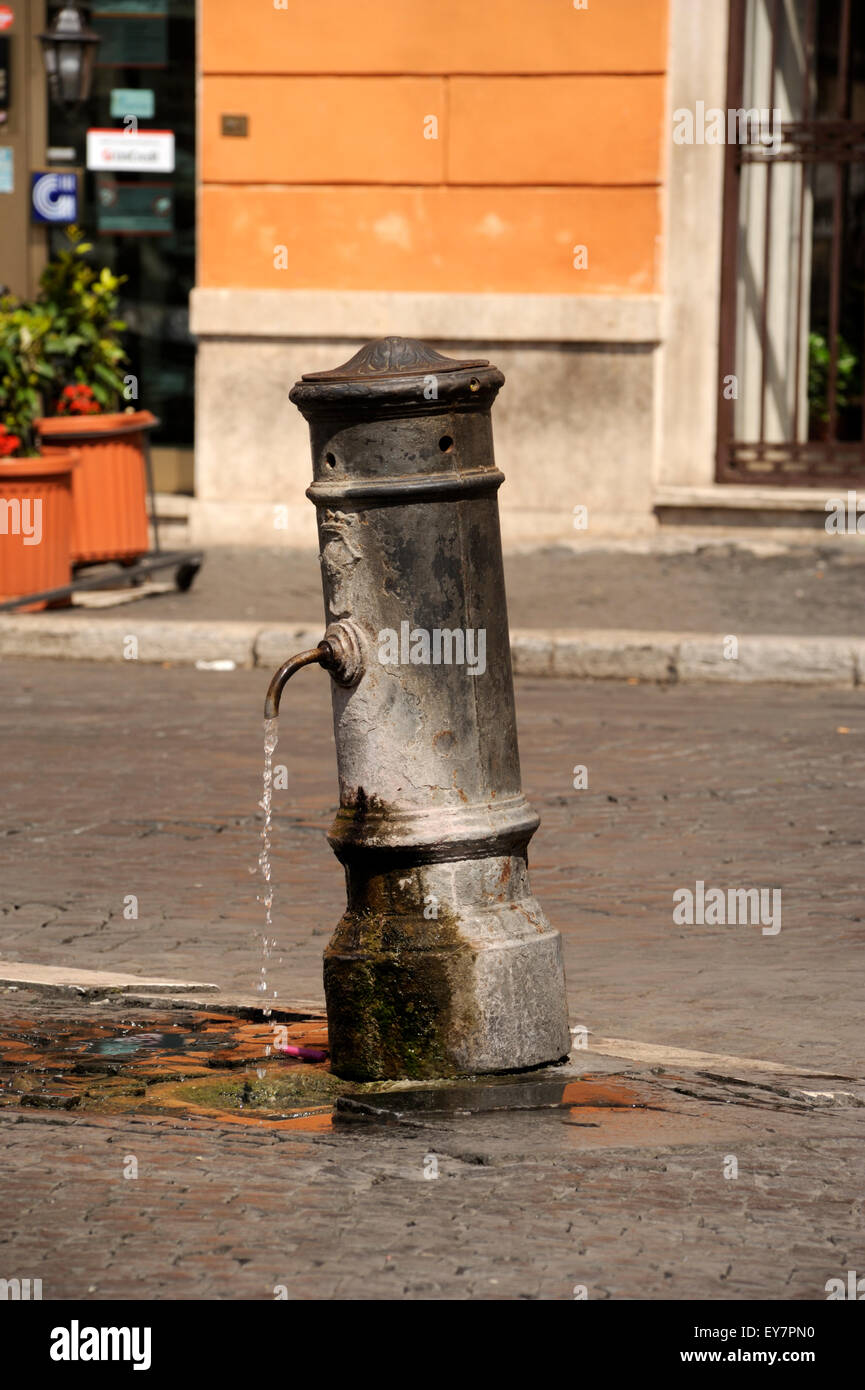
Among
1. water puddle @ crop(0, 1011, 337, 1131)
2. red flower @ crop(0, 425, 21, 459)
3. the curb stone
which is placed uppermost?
red flower @ crop(0, 425, 21, 459)

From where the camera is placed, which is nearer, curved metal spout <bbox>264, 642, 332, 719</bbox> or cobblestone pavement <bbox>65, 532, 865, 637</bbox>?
curved metal spout <bbox>264, 642, 332, 719</bbox>

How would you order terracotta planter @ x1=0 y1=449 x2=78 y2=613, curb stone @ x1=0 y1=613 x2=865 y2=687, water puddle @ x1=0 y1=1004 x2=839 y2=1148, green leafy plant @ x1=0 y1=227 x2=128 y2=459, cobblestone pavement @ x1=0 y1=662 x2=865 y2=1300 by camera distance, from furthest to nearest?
green leafy plant @ x1=0 y1=227 x2=128 y2=459
terracotta planter @ x1=0 y1=449 x2=78 y2=613
curb stone @ x1=0 y1=613 x2=865 y2=687
water puddle @ x1=0 y1=1004 x2=839 y2=1148
cobblestone pavement @ x1=0 y1=662 x2=865 y2=1300

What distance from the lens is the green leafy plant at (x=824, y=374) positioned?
47.2ft

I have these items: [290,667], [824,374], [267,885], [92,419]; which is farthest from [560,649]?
[290,667]

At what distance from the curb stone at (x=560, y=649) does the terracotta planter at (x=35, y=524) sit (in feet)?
1.09

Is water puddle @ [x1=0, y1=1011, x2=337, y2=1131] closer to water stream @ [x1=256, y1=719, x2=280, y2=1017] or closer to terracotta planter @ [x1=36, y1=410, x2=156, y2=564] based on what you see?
water stream @ [x1=256, y1=719, x2=280, y2=1017]

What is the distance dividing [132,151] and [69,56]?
1215 mm

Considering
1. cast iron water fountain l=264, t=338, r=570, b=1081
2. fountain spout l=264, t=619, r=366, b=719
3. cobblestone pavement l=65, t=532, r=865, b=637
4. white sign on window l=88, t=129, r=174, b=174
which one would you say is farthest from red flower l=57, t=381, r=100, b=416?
fountain spout l=264, t=619, r=366, b=719

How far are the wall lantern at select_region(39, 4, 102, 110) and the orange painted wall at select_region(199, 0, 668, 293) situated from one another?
731 millimetres

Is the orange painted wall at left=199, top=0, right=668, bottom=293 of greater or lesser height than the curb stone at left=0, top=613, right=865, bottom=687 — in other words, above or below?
above

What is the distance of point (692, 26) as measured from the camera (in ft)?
44.6

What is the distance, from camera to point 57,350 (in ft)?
38.1

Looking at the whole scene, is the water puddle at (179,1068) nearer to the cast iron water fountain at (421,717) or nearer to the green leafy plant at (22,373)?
the cast iron water fountain at (421,717)

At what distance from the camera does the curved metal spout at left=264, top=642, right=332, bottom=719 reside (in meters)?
4.57
